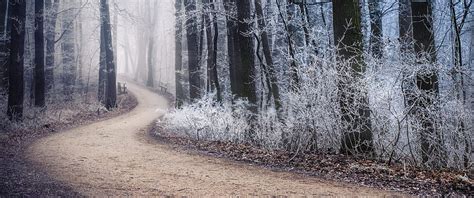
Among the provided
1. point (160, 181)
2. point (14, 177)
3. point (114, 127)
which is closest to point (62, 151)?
point (14, 177)

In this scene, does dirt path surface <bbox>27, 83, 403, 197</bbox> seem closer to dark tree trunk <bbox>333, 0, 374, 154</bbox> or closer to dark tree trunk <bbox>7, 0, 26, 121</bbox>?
dark tree trunk <bbox>333, 0, 374, 154</bbox>

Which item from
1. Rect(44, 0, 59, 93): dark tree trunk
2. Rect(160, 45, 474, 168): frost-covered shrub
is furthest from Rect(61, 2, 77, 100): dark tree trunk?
Rect(160, 45, 474, 168): frost-covered shrub

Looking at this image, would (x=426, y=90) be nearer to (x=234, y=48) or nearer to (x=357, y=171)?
(x=357, y=171)

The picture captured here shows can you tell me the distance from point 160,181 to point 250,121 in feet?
18.1

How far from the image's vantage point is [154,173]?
8055mm

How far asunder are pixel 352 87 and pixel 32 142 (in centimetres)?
1005

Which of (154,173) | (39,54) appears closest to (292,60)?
(154,173)

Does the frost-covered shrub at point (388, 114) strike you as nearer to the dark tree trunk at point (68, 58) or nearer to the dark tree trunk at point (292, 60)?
the dark tree trunk at point (292, 60)

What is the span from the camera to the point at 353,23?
8766 mm

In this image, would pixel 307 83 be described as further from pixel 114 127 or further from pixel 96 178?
pixel 114 127

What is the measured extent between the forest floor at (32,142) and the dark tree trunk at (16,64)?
780 mm

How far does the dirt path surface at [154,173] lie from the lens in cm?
662

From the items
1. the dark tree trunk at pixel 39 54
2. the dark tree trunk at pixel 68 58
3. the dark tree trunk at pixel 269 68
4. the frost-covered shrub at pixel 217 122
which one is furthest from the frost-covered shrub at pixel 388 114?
the dark tree trunk at pixel 68 58

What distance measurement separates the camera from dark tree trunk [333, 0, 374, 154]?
8500 millimetres
